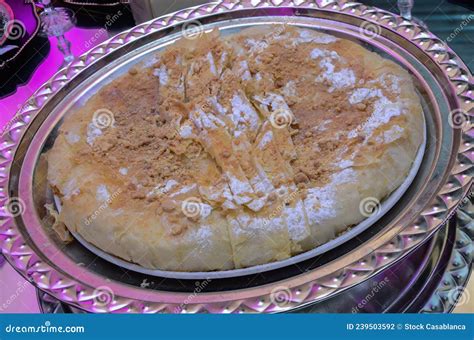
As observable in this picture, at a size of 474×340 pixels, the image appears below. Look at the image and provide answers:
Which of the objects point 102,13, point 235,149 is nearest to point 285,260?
point 235,149

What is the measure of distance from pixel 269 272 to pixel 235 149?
0.32 m

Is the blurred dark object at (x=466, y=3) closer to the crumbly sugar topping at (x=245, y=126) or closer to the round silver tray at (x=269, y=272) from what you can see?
the round silver tray at (x=269, y=272)

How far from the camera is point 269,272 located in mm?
1240

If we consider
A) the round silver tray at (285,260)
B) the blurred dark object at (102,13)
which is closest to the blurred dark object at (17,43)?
the blurred dark object at (102,13)

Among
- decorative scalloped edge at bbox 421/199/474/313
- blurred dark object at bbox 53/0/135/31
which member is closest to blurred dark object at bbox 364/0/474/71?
decorative scalloped edge at bbox 421/199/474/313

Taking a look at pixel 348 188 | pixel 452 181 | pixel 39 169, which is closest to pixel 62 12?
pixel 39 169

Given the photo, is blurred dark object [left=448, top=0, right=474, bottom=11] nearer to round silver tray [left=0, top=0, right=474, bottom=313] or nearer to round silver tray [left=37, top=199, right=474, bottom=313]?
round silver tray [left=0, top=0, right=474, bottom=313]

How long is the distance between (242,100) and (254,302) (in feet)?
1.93

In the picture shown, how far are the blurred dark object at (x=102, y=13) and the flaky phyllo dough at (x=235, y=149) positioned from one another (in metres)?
0.66

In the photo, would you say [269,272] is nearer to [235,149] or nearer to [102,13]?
[235,149]

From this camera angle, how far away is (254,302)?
1.14 m

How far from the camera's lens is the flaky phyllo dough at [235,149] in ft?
4.12

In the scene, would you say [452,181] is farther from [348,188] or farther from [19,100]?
[19,100]

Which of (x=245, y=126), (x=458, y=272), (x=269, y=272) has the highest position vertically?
(x=245, y=126)
